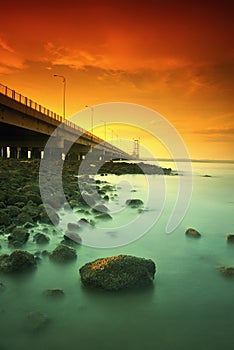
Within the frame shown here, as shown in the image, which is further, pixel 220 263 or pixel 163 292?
pixel 220 263

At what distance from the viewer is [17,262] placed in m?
4.57

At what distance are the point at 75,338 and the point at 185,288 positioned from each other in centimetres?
177

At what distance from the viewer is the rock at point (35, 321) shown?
322 cm

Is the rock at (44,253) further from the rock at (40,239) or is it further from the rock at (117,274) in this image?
the rock at (117,274)

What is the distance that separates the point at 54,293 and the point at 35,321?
0.70m

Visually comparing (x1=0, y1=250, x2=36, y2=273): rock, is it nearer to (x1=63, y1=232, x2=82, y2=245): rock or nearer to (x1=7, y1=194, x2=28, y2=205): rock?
(x1=63, y1=232, x2=82, y2=245): rock

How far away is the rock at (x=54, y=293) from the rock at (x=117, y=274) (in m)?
0.34

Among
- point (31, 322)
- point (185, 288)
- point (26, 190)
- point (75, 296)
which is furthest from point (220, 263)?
point (26, 190)

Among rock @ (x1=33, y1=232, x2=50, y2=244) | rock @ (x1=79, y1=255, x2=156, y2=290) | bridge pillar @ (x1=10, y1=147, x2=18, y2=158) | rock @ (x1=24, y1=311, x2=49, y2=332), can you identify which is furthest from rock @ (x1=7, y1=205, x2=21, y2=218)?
bridge pillar @ (x1=10, y1=147, x2=18, y2=158)

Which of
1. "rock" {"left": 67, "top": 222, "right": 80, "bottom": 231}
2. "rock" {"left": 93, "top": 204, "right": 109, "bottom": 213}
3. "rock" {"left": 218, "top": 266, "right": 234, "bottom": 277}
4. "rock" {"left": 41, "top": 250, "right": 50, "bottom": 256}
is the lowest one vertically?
"rock" {"left": 218, "top": 266, "right": 234, "bottom": 277}

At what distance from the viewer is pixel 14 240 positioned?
18.9 feet

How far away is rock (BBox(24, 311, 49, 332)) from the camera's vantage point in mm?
3223

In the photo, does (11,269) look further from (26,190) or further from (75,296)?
(26,190)

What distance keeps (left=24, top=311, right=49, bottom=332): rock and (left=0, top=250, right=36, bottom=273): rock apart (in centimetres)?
122
